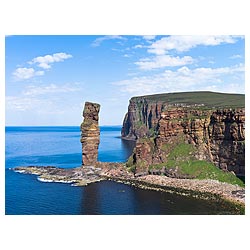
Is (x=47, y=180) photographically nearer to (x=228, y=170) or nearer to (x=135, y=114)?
(x=228, y=170)

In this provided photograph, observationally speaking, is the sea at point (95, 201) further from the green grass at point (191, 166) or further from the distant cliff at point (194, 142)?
the distant cliff at point (194, 142)

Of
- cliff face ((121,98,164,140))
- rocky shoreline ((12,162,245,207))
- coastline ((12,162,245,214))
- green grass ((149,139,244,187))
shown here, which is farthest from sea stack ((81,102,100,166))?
cliff face ((121,98,164,140))

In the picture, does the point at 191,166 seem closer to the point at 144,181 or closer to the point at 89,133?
the point at 144,181

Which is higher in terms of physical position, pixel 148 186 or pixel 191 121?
pixel 191 121

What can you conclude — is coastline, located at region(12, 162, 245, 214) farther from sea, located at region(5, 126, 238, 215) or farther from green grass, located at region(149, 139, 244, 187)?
sea, located at region(5, 126, 238, 215)

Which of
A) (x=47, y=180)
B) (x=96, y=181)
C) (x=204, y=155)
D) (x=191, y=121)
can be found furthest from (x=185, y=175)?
(x=47, y=180)

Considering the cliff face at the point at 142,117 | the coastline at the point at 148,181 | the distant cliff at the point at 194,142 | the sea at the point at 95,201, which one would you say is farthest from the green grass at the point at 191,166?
the cliff face at the point at 142,117
